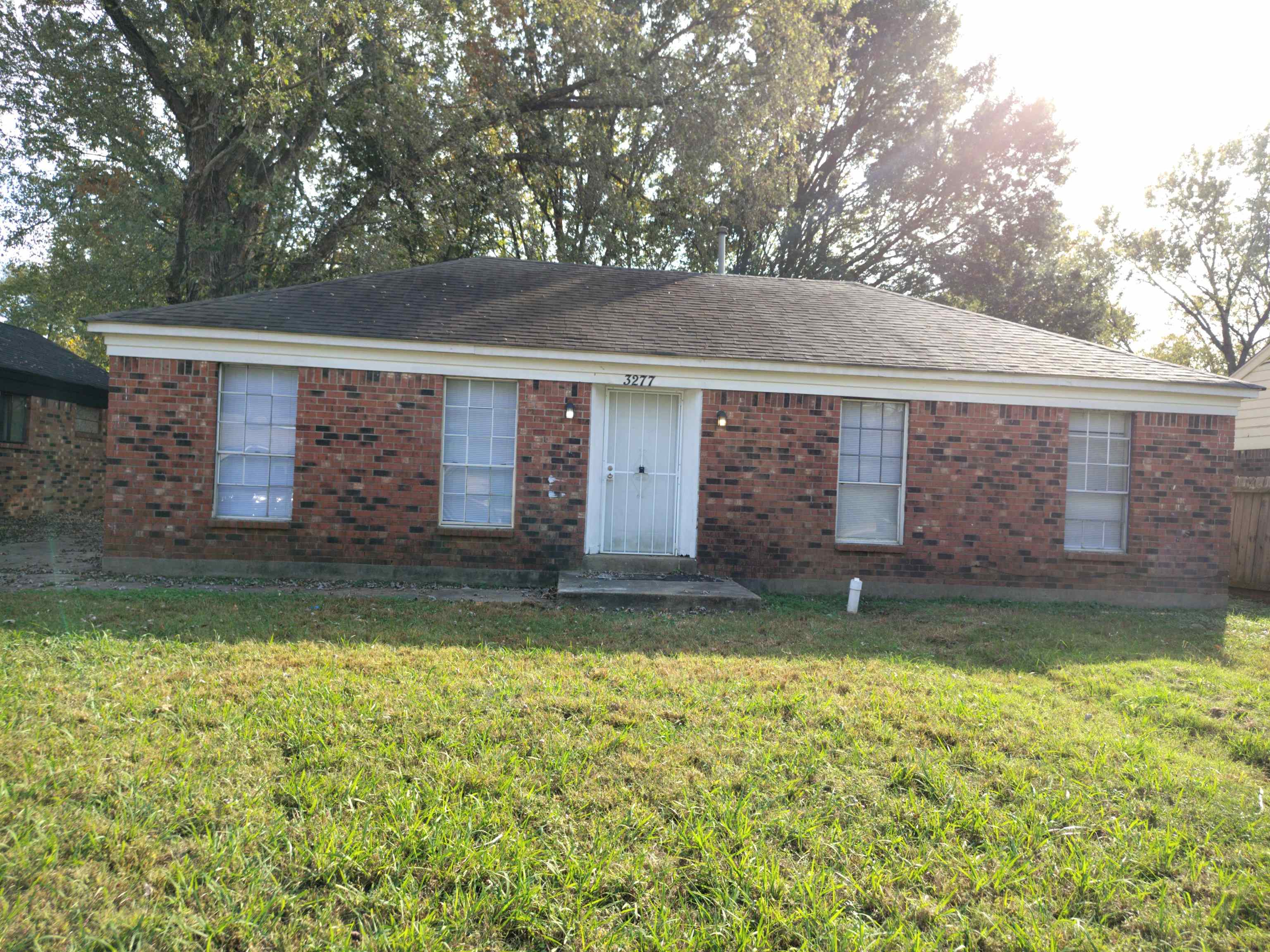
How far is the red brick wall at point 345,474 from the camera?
9.14m

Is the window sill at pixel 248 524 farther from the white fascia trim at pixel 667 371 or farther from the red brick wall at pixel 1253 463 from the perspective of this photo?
the red brick wall at pixel 1253 463

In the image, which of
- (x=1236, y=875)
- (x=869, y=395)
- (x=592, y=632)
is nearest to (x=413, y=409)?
(x=592, y=632)

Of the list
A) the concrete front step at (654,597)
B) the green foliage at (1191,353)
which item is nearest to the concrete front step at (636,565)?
the concrete front step at (654,597)

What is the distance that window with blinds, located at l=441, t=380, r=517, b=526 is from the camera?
9672 mm

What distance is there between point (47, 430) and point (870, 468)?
692 inches

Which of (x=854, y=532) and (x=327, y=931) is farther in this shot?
(x=854, y=532)

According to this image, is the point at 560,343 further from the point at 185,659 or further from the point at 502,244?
the point at 502,244

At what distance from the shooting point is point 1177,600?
33.5ft

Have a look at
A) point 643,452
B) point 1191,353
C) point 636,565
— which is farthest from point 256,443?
point 1191,353

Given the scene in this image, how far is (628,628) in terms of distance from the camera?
7000mm

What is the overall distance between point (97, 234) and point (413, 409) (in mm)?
13007

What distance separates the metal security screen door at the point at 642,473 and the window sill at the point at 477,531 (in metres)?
1.33

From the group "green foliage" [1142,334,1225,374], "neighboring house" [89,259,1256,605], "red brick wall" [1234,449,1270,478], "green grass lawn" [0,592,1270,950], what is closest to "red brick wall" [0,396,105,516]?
"neighboring house" [89,259,1256,605]

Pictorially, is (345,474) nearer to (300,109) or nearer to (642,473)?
(642,473)
